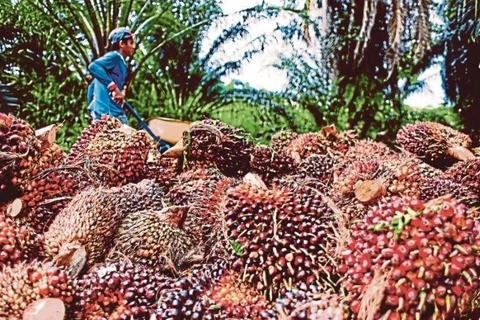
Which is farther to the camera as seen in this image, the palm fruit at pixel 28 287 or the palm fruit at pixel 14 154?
the palm fruit at pixel 14 154

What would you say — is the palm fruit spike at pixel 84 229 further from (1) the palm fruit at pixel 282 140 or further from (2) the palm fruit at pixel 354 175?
(1) the palm fruit at pixel 282 140

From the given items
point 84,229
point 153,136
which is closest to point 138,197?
point 84,229

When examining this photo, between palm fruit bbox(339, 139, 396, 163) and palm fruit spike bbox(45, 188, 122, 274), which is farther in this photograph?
palm fruit bbox(339, 139, 396, 163)

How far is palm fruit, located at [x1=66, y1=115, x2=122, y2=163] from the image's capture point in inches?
75.0

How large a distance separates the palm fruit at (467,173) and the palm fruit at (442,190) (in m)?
0.18

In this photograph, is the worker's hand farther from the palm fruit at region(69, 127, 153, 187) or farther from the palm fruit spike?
the palm fruit spike

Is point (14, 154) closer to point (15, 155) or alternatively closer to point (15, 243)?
point (15, 155)

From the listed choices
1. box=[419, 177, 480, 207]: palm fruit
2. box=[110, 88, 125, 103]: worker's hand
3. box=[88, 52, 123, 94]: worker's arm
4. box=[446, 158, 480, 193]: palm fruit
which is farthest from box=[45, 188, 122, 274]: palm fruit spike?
box=[88, 52, 123, 94]: worker's arm

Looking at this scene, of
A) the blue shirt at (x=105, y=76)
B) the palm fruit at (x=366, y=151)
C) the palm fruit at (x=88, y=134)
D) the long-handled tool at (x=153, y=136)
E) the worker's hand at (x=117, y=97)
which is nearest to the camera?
the palm fruit at (x=88, y=134)

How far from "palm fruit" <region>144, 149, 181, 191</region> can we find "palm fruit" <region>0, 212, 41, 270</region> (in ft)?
1.60

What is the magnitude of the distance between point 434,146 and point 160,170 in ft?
4.00

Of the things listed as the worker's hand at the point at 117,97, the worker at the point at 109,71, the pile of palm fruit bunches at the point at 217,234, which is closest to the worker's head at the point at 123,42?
the worker at the point at 109,71

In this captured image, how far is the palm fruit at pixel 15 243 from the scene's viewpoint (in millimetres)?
1297

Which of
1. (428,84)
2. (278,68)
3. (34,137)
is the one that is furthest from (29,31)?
(34,137)
